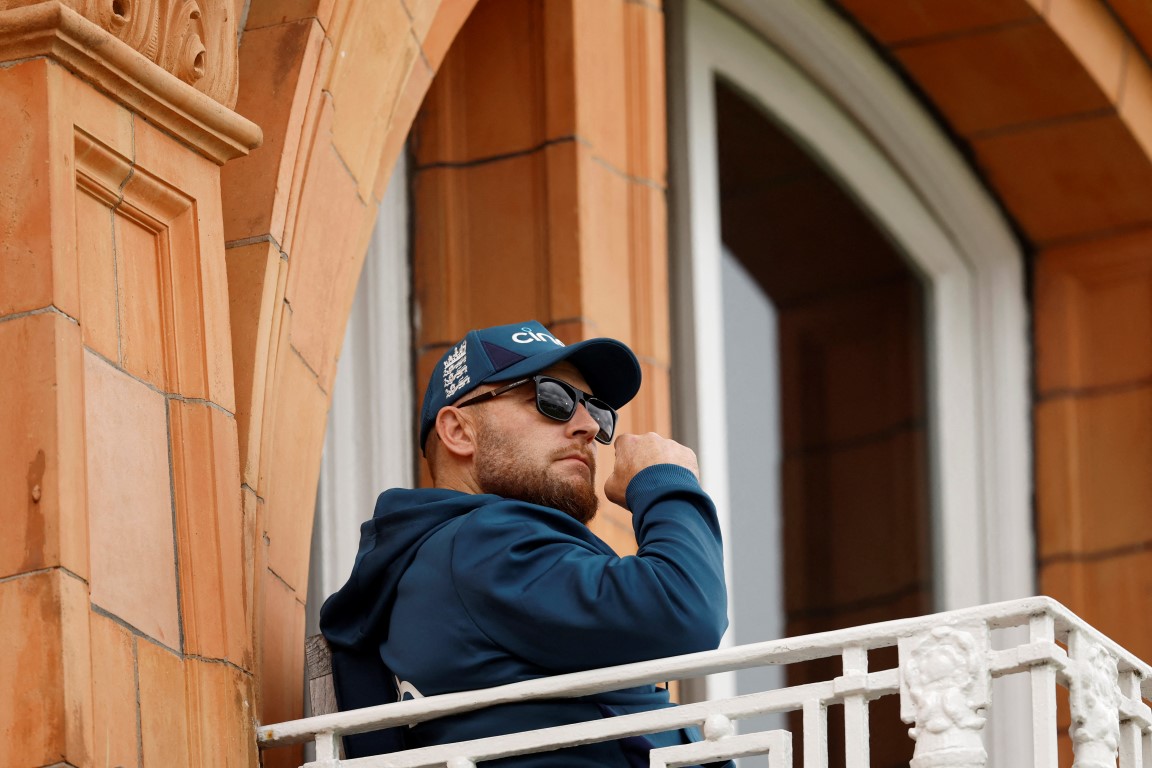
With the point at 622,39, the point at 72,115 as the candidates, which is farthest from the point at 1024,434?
the point at 72,115

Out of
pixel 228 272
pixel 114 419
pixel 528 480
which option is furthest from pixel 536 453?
pixel 114 419

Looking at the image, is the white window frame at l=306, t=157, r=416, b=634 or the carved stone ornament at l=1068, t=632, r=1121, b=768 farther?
the white window frame at l=306, t=157, r=416, b=634

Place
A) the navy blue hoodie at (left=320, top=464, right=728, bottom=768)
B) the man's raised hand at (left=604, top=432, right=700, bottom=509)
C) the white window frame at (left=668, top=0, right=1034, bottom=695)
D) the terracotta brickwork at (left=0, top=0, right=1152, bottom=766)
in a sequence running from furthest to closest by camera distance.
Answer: the white window frame at (left=668, top=0, right=1034, bottom=695) < the man's raised hand at (left=604, top=432, right=700, bottom=509) < the navy blue hoodie at (left=320, top=464, right=728, bottom=768) < the terracotta brickwork at (left=0, top=0, right=1152, bottom=766)

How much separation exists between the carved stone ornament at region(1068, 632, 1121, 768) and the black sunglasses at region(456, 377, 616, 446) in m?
1.01

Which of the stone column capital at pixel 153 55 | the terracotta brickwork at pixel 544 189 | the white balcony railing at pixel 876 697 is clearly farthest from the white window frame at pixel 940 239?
the white balcony railing at pixel 876 697

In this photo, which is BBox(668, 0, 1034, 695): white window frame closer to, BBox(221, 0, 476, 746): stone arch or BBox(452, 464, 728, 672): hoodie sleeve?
BBox(221, 0, 476, 746): stone arch

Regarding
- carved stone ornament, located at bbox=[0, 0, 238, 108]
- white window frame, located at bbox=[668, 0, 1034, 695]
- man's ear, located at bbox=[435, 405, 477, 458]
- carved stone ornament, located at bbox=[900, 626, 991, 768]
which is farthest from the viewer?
white window frame, located at bbox=[668, 0, 1034, 695]

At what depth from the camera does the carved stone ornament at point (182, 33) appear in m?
3.83

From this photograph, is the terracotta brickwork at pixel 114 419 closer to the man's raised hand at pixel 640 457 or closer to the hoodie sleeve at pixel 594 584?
the hoodie sleeve at pixel 594 584

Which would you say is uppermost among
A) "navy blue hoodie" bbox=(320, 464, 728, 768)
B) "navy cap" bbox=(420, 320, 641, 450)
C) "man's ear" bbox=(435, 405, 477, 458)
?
"navy cap" bbox=(420, 320, 641, 450)

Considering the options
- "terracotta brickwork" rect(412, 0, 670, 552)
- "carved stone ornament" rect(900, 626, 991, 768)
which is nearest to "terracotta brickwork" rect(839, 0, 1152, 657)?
"terracotta brickwork" rect(412, 0, 670, 552)

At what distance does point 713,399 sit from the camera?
6598mm

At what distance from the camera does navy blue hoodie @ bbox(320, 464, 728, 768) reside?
3695mm

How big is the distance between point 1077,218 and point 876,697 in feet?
15.1
